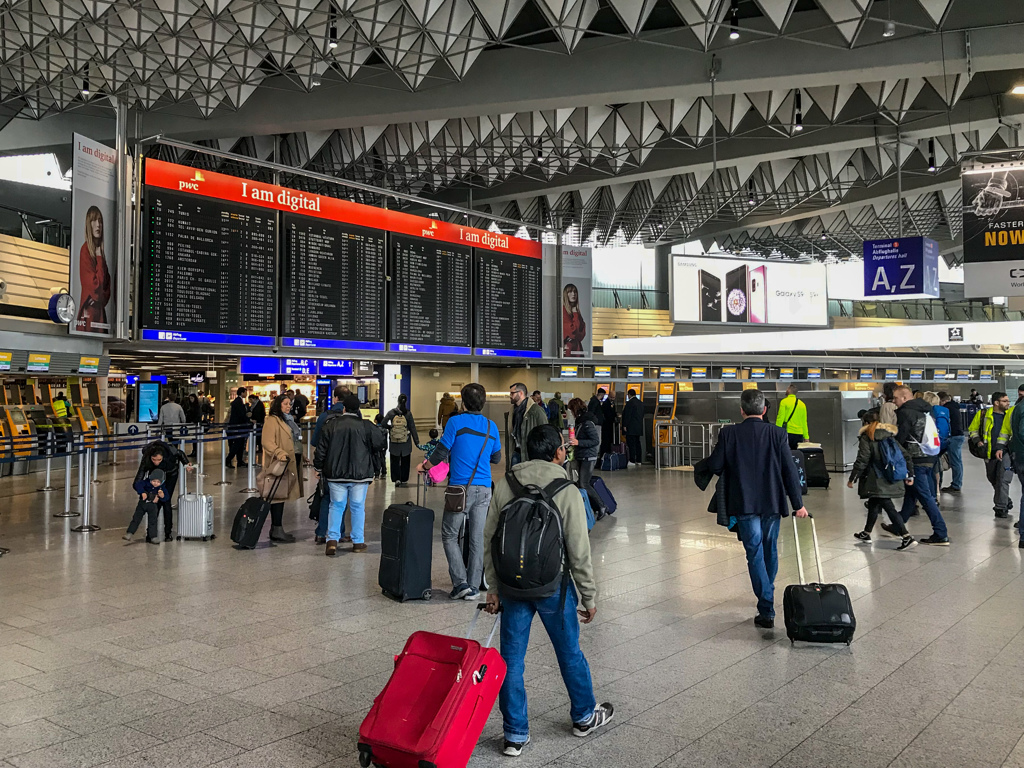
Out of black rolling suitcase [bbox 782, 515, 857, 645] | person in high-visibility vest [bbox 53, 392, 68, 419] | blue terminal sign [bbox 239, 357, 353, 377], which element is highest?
blue terminal sign [bbox 239, 357, 353, 377]

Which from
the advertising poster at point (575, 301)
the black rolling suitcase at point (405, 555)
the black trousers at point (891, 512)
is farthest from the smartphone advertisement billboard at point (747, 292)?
the black rolling suitcase at point (405, 555)

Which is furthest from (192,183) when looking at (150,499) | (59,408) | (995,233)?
(995,233)

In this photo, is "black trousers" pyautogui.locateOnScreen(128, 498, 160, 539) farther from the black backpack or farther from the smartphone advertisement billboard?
the smartphone advertisement billboard

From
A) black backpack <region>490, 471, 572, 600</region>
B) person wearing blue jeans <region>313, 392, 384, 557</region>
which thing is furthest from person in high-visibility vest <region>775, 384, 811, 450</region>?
black backpack <region>490, 471, 572, 600</region>

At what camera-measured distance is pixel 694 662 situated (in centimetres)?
463

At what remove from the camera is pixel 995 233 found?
1131cm

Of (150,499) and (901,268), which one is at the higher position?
(901,268)

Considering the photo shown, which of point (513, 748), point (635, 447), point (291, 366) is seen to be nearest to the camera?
point (513, 748)

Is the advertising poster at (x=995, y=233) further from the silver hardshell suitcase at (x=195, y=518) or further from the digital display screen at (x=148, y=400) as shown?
the digital display screen at (x=148, y=400)

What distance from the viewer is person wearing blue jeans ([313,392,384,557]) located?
25.0 ft

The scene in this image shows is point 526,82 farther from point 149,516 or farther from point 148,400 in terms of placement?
point 148,400

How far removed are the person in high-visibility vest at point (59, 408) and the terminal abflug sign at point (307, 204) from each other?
9.85 m

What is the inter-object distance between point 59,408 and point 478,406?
14903mm

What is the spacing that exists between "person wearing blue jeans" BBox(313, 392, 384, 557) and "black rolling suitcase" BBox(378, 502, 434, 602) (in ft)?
5.00
